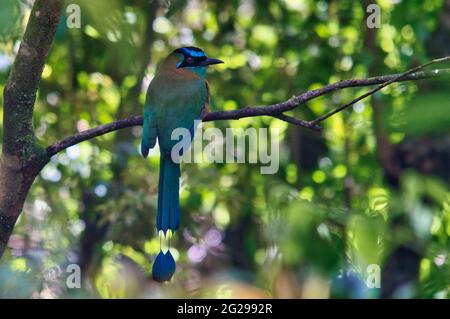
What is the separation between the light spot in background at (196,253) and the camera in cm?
423

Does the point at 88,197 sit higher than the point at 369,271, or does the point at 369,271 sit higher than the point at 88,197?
the point at 88,197

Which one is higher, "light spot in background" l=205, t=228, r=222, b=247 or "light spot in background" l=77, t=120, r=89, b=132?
"light spot in background" l=77, t=120, r=89, b=132

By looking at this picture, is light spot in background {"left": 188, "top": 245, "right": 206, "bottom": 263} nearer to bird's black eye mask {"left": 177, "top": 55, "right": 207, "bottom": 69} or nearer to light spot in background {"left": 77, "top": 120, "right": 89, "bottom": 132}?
light spot in background {"left": 77, "top": 120, "right": 89, "bottom": 132}

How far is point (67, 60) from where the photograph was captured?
160 inches

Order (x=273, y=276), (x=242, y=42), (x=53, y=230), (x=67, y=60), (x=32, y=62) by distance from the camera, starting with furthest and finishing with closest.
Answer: (x=242, y=42) < (x=67, y=60) < (x=53, y=230) < (x=273, y=276) < (x=32, y=62)

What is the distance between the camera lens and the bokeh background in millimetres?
3441

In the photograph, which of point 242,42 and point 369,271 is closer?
point 369,271

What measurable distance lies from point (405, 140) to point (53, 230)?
5.88ft

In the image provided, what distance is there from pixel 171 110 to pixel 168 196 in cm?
42

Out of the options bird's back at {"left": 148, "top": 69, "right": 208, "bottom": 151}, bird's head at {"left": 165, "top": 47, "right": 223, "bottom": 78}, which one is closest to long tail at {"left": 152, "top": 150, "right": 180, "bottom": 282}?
bird's back at {"left": 148, "top": 69, "right": 208, "bottom": 151}

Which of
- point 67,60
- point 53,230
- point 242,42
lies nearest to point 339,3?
point 242,42

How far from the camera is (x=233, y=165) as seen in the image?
4148mm
